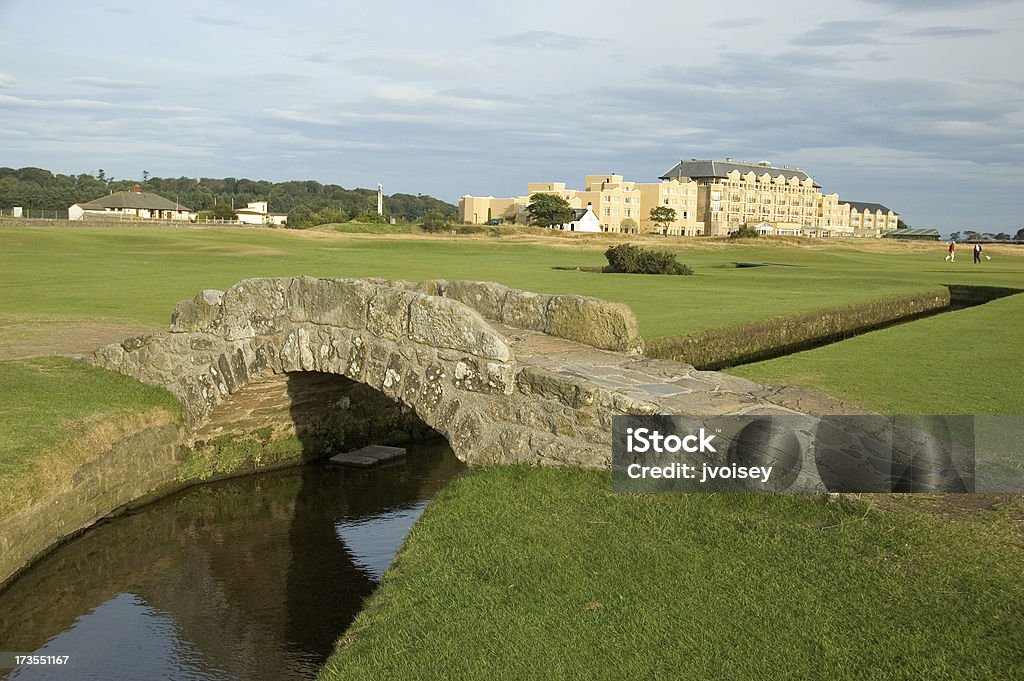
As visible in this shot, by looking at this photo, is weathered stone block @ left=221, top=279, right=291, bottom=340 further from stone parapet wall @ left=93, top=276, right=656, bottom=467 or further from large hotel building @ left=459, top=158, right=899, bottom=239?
large hotel building @ left=459, top=158, right=899, bottom=239

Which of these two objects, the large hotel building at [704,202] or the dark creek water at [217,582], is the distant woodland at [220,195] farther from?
the dark creek water at [217,582]

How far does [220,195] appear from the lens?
542 ft

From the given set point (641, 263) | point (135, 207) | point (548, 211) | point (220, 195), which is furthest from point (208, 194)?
point (641, 263)

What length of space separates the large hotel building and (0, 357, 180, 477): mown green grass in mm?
122757

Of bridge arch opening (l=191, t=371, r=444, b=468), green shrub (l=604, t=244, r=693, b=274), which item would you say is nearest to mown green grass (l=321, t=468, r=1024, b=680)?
bridge arch opening (l=191, t=371, r=444, b=468)

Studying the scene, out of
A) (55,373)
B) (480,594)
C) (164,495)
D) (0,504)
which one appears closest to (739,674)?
(480,594)

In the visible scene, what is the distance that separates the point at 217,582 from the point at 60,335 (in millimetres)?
10164

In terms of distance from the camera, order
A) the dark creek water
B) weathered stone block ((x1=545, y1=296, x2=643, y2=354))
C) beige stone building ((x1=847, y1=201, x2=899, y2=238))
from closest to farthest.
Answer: the dark creek water, weathered stone block ((x1=545, y1=296, x2=643, y2=354)), beige stone building ((x1=847, y1=201, x2=899, y2=238))

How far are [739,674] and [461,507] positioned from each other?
11.5 ft

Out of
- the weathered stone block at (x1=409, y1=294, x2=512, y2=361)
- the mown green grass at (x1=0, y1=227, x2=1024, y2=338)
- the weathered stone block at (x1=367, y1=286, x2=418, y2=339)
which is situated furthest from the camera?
the mown green grass at (x1=0, y1=227, x2=1024, y2=338)

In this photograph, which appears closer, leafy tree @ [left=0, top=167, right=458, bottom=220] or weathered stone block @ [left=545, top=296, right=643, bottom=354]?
weathered stone block @ [left=545, top=296, right=643, bottom=354]

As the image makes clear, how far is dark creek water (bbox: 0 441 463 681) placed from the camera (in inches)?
341

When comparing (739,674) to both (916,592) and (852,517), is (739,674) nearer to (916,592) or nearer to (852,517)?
(916,592)

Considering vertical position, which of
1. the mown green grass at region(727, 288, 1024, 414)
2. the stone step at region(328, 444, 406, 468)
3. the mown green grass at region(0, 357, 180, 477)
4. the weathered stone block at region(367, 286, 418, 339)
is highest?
the weathered stone block at region(367, 286, 418, 339)
